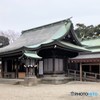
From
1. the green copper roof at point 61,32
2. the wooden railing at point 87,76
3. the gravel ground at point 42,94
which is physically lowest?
the gravel ground at point 42,94

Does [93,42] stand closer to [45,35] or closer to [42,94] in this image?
[45,35]

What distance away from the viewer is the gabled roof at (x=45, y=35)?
2853 centimetres

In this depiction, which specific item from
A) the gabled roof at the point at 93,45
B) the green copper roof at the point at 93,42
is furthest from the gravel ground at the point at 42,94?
the green copper roof at the point at 93,42

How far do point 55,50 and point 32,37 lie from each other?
19.9ft

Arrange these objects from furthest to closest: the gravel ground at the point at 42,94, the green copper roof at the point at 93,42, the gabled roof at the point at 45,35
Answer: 1. the green copper roof at the point at 93,42
2. the gabled roof at the point at 45,35
3. the gravel ground at the point at 42,94

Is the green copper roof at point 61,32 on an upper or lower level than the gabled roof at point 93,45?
upper

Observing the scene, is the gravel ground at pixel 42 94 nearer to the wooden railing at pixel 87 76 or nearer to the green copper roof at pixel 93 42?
the wooden railing at pixel 87 76

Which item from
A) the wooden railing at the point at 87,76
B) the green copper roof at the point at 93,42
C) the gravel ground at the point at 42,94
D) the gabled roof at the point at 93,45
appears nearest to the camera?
the gravel ground at the point at 42,94

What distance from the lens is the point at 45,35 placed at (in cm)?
3097

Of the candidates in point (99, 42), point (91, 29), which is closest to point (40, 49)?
point (99, 42)

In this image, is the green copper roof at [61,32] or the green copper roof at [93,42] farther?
the green copper roof at [93,42]

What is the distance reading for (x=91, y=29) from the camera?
5569 cm

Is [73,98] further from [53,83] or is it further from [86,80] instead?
[86,80]

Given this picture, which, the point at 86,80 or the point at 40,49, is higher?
the point at 40,49
